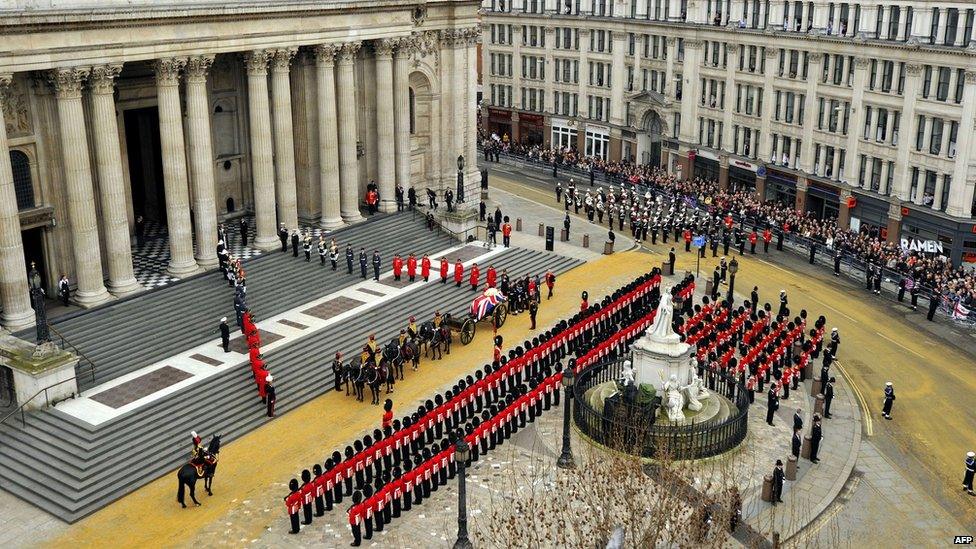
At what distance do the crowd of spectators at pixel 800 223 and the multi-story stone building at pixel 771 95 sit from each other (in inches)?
80.7

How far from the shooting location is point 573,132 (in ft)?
322

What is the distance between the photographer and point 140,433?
38656mm

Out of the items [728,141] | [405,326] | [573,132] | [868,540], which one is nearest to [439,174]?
[405,326]

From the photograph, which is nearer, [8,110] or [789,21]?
[8,110]

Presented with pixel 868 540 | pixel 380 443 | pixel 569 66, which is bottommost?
pixel 868 540

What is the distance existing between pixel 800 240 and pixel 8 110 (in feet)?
155

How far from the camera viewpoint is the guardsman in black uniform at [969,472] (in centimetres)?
3622

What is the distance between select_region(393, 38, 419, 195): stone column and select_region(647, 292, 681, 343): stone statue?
29.1 metres

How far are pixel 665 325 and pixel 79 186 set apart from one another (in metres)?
25.9

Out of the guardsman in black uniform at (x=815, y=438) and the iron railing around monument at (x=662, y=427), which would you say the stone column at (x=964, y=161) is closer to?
the iron railing around monument at (x=662, y=427)

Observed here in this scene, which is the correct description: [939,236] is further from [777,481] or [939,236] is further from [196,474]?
[196,474]

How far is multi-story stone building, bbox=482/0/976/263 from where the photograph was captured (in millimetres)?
63750

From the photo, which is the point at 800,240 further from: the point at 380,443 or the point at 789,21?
the point at 380,443

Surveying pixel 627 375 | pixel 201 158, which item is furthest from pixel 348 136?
pixel 627 375
